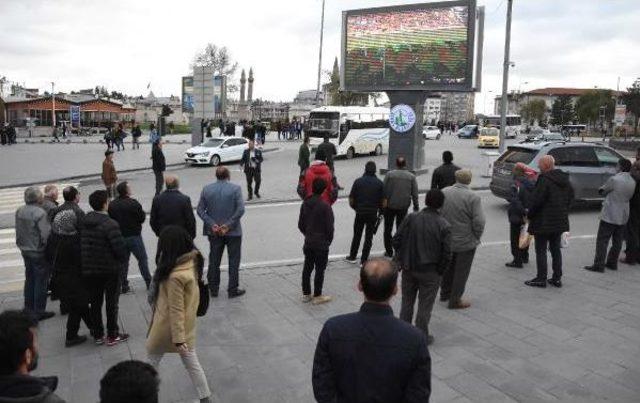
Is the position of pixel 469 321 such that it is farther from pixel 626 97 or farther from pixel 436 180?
pixel 626 97

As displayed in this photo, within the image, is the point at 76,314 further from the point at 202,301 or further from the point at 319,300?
the point at 319,300

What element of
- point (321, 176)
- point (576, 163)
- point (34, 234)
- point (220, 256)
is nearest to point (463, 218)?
point (321, 176)

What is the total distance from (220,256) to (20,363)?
4.98 metres

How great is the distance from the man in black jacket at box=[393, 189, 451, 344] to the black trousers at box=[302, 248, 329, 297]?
1.53m

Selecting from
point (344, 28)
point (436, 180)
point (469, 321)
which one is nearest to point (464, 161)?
point (344, 28)

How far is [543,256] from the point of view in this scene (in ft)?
25.2

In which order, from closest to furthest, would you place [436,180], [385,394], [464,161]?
[385,394] → [436,180] → [464,161]

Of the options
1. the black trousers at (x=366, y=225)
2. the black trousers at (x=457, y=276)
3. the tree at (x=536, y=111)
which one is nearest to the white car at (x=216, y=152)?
the black trousers at (x=366, y=225)

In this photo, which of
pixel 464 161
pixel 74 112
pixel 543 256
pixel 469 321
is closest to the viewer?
pixel 469 321

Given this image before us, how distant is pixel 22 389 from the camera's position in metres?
2.17

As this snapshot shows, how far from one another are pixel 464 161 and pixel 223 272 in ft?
73.8

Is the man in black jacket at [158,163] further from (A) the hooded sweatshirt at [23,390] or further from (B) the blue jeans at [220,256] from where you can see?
(A) the hooded sweatshirt at [23,390]

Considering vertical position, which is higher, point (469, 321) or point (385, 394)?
point (385, 394)

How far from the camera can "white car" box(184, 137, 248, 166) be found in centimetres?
2547
